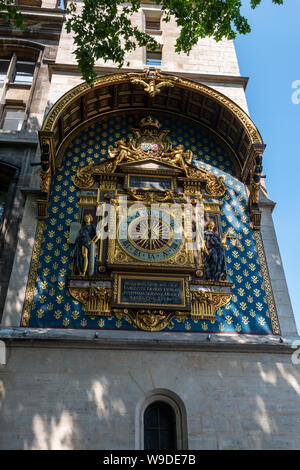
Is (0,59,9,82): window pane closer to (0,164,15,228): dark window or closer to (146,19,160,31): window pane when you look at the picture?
(0,164,15,228): dark window

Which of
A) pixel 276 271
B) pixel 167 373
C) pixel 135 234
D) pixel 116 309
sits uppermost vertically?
pixel 135 234

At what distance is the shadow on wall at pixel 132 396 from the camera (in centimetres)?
912

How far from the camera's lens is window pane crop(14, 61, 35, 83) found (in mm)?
16281

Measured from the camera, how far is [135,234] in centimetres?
1202

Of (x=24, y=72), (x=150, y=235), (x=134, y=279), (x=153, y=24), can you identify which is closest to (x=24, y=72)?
(x=24, y=72)

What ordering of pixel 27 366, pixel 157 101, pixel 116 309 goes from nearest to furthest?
pixel 27 366 < pixel 116 309 < pixel 157 101

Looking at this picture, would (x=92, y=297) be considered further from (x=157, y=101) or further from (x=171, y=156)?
(x=157, y=101)

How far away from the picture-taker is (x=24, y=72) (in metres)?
16.6

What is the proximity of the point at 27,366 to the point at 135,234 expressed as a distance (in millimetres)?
4508

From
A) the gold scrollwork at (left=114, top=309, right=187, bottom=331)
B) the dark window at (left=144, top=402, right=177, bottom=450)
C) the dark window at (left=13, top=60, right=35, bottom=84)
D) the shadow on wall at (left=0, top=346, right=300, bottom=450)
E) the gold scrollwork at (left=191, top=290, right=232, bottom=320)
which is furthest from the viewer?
the dark window at (left=13, top=60, right=35, bottom=84)

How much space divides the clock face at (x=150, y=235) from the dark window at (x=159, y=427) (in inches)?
149

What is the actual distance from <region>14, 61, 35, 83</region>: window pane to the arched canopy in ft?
12.4

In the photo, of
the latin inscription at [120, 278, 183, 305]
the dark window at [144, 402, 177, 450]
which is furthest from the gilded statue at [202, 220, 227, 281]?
the dark window at [144, 402, 177, 450]
